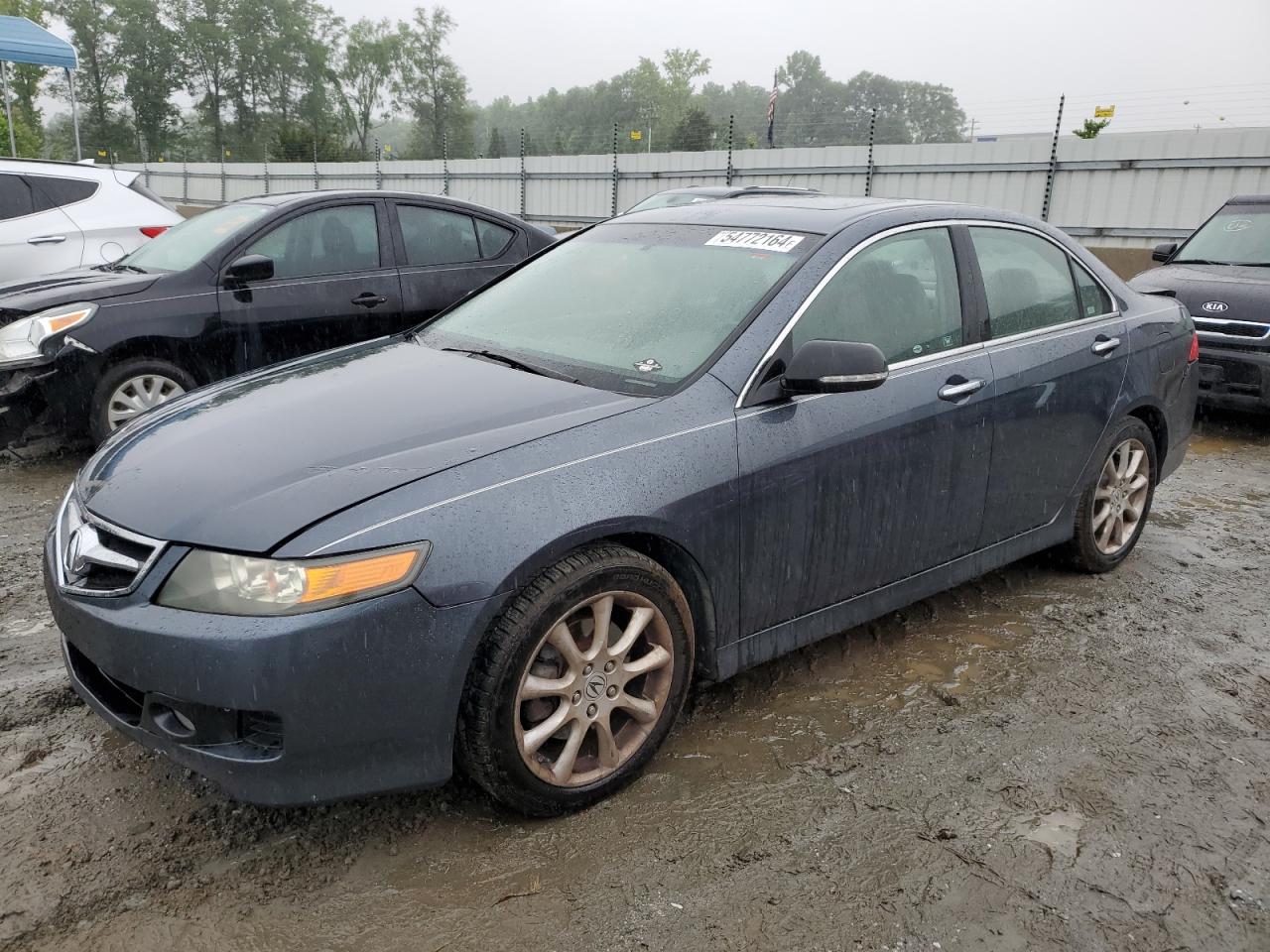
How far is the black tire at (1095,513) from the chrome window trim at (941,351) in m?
0.50

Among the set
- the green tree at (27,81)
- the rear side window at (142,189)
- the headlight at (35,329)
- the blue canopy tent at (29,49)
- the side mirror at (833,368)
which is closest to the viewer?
the side mirror at (833,368)

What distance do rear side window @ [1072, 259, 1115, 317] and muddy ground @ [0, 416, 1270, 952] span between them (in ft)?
4.75

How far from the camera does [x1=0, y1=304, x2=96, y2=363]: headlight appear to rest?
533cm

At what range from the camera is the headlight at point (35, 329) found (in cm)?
533

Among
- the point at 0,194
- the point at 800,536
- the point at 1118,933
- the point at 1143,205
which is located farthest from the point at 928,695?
the point at 1143,205

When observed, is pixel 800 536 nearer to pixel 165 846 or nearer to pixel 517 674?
pixel 517 674

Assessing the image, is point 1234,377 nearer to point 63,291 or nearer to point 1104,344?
point 1104,344

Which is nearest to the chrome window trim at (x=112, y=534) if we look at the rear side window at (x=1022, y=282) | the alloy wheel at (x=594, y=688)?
the alloy wheel at (x=594, y=688)

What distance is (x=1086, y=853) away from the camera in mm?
2545

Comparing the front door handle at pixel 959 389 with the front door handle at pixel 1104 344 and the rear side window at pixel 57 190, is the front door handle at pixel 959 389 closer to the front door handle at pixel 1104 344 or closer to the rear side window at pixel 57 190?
the front door handle at pixel 1104 344

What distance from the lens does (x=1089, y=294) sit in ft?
13.8

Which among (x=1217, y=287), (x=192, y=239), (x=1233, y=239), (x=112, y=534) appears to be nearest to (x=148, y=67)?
(x=192, y=239)

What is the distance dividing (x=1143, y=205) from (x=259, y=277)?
42.0 ft

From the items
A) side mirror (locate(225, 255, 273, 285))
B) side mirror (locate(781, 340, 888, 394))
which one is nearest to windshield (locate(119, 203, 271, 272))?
side mirror (locate(225, 255, 273, 285))
